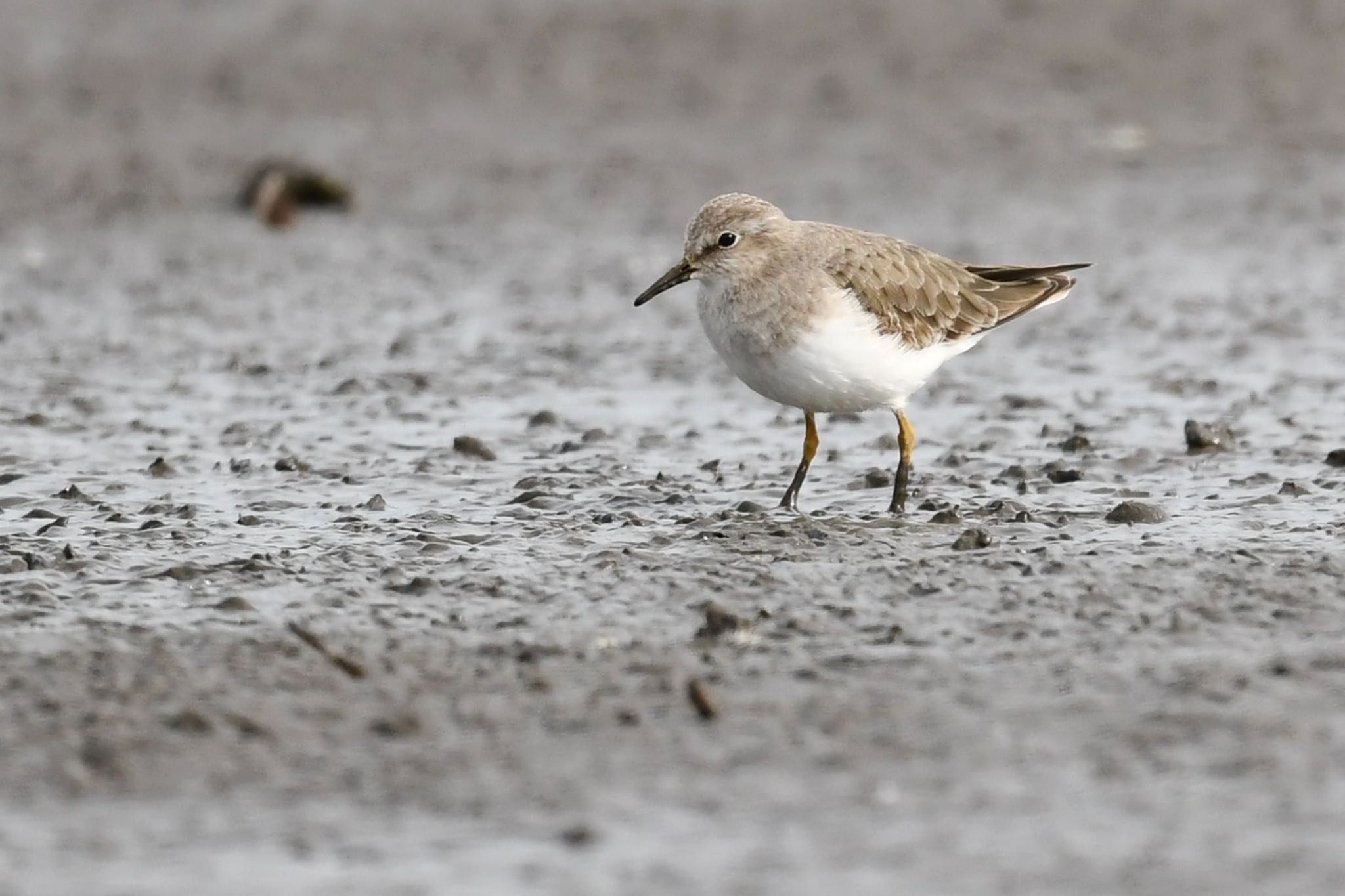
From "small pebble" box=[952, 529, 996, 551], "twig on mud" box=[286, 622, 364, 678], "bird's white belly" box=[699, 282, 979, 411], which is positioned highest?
"bird's white belly" box=[699, 282, 979, 411]

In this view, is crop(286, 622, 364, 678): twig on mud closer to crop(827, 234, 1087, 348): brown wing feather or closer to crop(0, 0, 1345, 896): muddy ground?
crop(0, 0, 1345, 896): muddy ground

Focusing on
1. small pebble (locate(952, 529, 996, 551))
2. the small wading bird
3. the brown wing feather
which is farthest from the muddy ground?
the brown wing feather

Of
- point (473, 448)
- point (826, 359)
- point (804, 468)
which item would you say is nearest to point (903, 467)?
point (804, 468)

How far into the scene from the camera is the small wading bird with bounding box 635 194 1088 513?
8.69 meters

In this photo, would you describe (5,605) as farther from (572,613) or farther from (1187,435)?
(1187,435)

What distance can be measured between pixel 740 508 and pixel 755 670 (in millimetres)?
2339

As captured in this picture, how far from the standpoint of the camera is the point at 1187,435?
31.8 ft

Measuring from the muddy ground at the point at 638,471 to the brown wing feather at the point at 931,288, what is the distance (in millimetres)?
704

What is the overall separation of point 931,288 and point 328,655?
3907mm

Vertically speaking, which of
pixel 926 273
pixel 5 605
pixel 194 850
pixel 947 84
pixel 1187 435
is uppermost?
pixel 947 84

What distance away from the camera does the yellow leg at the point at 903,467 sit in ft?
28.8

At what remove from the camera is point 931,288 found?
371 inches

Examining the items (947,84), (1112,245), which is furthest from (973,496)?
(947,84)

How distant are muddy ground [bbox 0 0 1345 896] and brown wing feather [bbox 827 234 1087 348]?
704mm
